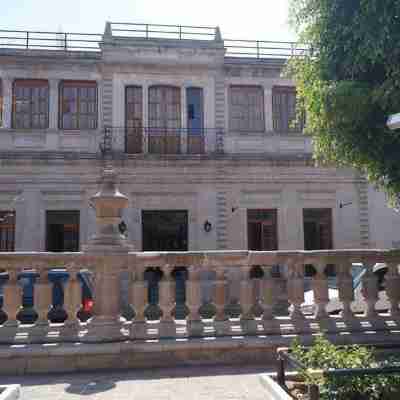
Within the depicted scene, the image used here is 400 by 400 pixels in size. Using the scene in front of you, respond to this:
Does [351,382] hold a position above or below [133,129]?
below

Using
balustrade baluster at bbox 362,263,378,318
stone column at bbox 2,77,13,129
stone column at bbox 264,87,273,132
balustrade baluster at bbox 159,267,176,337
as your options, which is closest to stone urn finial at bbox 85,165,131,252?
balustrade baluster at bbox 159,267,176,337

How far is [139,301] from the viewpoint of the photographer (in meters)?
6.22

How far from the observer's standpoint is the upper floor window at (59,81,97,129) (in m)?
21.6

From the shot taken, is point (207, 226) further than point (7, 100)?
Yes

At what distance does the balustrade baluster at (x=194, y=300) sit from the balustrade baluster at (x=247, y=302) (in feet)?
1.98

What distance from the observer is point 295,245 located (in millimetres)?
21906

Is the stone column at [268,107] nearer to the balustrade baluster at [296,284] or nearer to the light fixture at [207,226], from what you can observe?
the light fixture at [207,226]

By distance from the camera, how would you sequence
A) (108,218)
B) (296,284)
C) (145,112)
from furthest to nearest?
(145,112), (108,218), (296,284)

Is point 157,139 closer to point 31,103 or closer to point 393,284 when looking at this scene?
point 31,103

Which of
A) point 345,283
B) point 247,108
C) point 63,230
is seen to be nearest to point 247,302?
point 345,283

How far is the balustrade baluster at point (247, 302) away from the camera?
250 inches

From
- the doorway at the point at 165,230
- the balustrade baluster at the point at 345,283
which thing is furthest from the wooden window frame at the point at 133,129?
the balustrade baluster at the point at 345,283

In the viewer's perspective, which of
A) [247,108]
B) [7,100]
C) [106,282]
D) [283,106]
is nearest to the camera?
[106,282]

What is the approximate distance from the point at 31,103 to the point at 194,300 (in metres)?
18.0
